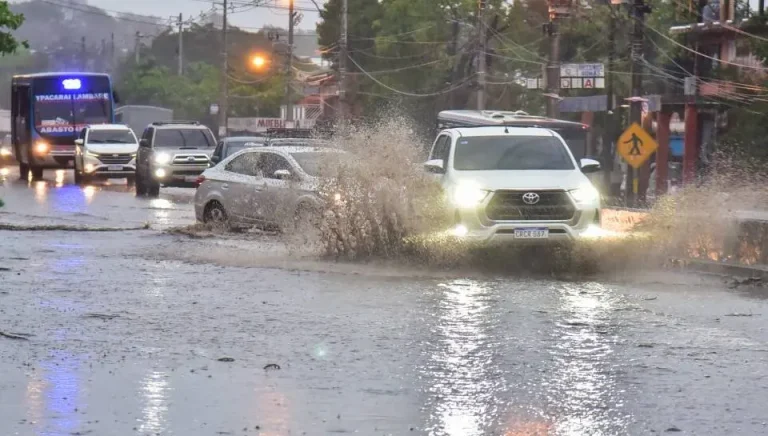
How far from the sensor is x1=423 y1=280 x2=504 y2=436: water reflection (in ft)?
25.9

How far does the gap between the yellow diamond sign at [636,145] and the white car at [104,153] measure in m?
15.1

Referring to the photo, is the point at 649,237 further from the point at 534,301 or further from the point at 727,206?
the point at 534,301

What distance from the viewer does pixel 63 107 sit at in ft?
157

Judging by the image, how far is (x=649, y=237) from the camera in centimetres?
1759

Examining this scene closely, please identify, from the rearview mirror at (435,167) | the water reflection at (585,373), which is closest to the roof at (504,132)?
the rearview mirror at (435,167)

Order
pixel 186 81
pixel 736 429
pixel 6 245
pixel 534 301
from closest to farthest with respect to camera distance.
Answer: pixel 736 429 → pixel 534 301 → pixel 6 245 → pixel 186 81

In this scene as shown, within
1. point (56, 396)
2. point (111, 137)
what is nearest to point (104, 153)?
point (111, 137)

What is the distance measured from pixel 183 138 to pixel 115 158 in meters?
5.73

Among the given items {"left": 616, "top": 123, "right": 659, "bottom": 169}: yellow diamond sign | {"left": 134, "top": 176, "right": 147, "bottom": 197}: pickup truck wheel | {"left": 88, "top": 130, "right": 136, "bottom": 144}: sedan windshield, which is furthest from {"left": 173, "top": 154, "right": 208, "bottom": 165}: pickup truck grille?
{"left": 616, "top": 123, "right": 659, "bottom": 169}: yellow diamond sign

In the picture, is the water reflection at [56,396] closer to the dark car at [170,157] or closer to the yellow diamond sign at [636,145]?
the yellow diamond sign at [636,145]

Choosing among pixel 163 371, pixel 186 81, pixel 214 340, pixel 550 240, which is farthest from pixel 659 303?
pixel 186 81

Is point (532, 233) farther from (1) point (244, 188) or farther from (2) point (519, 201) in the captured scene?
(1) point (244, 188)

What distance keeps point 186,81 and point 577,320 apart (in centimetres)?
10848

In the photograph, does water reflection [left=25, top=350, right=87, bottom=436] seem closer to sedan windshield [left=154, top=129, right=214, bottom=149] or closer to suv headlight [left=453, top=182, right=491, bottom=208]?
suv headlight [left=453, top=182, right=491, bottom=208]
